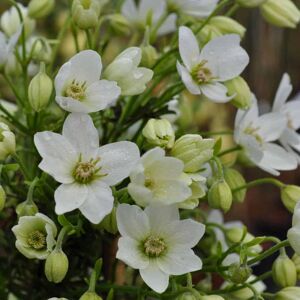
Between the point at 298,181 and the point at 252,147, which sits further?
the point at 298,181

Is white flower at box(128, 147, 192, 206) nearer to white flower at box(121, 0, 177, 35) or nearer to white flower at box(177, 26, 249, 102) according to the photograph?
white flower at box(177, 26, 249, 102)

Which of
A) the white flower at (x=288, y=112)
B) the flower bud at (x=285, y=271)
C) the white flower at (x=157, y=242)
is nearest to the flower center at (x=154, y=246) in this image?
the white flower at (x=157, y=242)

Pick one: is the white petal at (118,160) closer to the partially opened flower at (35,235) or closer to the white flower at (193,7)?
the partially opened flower at (35,235)

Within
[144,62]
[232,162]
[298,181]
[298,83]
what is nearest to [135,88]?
[144,62]

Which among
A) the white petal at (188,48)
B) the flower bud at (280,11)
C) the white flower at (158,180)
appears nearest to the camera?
the white flower at (158,180)

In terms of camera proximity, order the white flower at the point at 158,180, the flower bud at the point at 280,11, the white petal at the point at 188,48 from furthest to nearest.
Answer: the flower bud at the point at 280,11 → the white petal at the point at 188,48 → the white flower at the point at 158,180

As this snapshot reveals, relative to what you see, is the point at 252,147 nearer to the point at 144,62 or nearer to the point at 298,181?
the point at 144,62
